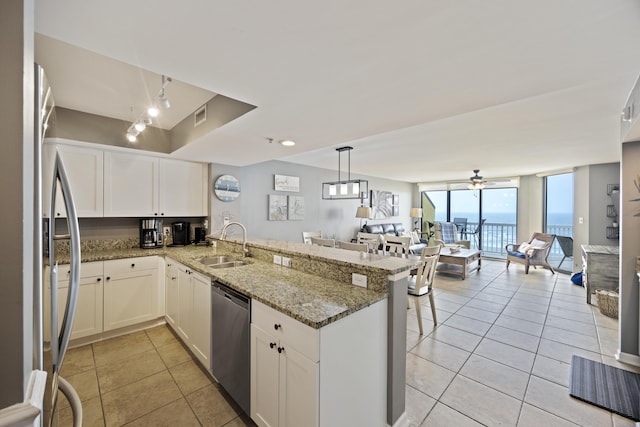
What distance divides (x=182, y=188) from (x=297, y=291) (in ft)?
8.81

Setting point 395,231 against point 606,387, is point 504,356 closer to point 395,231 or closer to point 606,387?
point 606,387

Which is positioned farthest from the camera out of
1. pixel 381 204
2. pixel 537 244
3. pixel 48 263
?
pixel 381 204

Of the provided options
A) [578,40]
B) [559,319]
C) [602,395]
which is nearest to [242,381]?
[578,40]

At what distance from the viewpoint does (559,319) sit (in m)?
3.42

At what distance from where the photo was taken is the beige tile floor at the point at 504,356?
6.16 ft

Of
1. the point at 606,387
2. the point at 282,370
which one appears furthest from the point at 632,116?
the point at 282,370

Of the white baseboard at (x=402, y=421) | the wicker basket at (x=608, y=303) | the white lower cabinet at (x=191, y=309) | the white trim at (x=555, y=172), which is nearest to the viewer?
the white baseboard at (x=402, y=421)

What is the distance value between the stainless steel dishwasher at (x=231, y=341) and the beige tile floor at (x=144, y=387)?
16cm

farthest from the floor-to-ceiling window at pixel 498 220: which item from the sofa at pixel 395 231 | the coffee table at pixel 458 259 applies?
the coffee table at pixel 458 259

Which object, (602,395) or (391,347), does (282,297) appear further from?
(602,395)

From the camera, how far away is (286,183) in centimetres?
521

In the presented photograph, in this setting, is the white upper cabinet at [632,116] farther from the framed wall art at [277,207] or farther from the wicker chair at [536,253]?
the framed wall art at [277,207]

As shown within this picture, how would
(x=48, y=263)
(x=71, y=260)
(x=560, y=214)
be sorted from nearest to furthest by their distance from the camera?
(x=48, y=263) → (x=71, y=260) → (x=560, y=214)

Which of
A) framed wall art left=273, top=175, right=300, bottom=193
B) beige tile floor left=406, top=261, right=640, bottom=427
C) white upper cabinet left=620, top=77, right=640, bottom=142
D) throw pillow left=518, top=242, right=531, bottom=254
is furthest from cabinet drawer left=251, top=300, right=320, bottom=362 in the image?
throw pillow left=518, top=242, right=531, bottom=254
